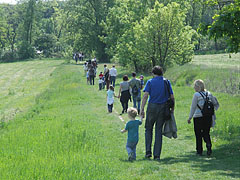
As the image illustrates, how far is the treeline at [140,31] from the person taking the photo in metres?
12.4

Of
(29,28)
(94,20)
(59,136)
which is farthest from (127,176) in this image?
(29,28)

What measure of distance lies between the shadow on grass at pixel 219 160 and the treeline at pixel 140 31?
3384 mm

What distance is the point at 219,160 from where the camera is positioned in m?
9.34

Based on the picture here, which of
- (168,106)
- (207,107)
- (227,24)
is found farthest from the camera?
(227,24)

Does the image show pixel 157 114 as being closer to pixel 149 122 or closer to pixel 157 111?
pixel 157 111

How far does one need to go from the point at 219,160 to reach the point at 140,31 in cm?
2474

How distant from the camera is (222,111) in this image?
16078mm

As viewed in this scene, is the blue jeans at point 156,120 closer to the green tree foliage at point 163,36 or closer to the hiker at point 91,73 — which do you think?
the hiker at point 91,73

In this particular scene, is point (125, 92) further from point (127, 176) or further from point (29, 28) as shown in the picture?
point (29, 28)

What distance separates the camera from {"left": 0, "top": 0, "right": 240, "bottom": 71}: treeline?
40.7ft

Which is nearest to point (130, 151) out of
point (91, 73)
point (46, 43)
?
point (91, 73)

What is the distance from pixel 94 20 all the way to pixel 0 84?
21.9 meters

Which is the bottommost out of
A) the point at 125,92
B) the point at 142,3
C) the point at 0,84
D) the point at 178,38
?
the point at 0,84

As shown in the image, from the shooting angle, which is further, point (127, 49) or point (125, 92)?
point (127, 49)
